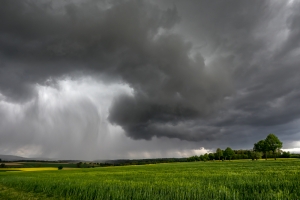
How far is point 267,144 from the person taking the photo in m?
112

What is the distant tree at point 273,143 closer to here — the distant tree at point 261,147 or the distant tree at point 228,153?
the distant tree at point 261,147

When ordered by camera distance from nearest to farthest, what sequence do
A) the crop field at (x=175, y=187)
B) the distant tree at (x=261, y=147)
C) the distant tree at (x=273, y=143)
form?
the crop field at (x=175, y=187) < the distant tree at (x=273, y=143) < the distant tree at (x=261, y=147)

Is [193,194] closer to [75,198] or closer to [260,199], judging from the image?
[260,199]

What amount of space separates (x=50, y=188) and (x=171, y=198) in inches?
645

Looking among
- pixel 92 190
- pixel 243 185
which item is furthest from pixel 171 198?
pixel 92 190

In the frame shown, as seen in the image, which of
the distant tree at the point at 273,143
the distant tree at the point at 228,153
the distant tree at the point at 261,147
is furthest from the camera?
the distant tree at the point at 228,153

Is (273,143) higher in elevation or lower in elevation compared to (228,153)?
higher

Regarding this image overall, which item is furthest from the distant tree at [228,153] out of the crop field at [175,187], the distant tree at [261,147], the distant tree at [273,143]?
the crop field at [175,187]

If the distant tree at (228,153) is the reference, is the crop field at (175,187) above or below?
above

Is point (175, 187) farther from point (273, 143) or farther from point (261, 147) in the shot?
point (261, 147)

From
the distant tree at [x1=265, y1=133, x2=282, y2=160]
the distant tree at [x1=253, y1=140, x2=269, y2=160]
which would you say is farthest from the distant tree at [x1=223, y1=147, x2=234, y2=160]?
the distant tree at [x1=265, y1=133, x2=282, y2=160]

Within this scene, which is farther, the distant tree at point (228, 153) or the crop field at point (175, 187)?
the distant tree at point (228, 153)

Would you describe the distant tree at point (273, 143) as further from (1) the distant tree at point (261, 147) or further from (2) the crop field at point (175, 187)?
(2) the crop field at point (175, 187)

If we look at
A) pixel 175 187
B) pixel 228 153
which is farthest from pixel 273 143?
A: pixel 175 187
